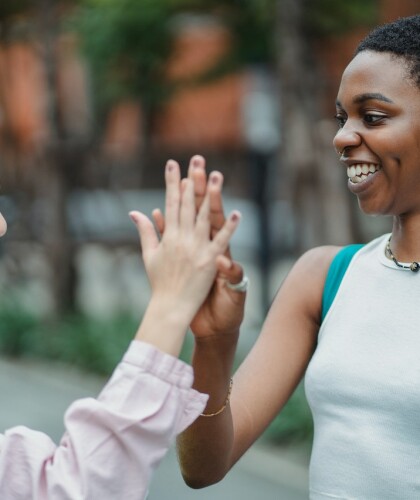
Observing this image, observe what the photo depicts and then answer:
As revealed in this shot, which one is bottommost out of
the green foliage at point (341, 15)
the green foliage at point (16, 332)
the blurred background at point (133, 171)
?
the green foliage at point (16, 332)

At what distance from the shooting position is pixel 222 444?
2.06 metres

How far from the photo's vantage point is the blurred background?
21.4ft

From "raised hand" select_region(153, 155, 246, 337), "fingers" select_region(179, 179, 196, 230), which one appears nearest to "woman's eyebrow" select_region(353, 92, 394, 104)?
"raised hand" select_region(153, 155, 246, 337)

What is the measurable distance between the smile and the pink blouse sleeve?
28.5 inches

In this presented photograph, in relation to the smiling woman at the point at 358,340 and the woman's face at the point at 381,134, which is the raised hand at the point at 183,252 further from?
the woman's face at the point at 381,134

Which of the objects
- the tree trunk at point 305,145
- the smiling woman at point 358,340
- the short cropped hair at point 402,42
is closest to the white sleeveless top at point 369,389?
the smiling woman at point 358,340

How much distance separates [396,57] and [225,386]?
759 millimetres

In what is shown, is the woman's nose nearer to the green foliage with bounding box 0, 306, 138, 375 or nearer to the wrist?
the wrist

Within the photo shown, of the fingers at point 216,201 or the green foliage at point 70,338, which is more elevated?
the fingers at point 216,201

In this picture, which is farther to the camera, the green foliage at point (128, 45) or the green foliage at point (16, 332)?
the green foliage at point (128, 45)

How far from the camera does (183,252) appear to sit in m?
1.60

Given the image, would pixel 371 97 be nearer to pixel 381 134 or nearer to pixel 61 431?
pixel 381 134

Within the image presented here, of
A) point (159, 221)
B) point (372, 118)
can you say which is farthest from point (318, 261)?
point (159, 221)

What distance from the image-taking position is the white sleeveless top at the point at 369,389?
1.95 metres
